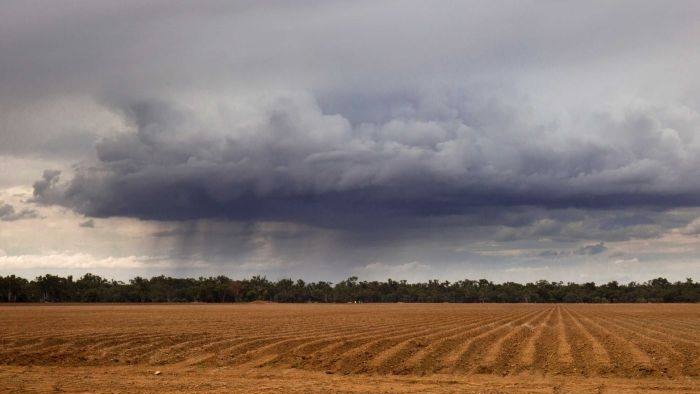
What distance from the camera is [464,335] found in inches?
1444

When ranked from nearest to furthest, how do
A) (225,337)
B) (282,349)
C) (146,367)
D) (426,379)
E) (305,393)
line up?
(305,393), (426,379), (146,367), (282,349), (225,337)

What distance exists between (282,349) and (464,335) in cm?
1234

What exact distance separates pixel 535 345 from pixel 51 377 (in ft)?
68.5

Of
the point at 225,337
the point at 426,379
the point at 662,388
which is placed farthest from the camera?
the point at 225,337

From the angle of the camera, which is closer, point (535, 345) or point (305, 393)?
point (305, 393)

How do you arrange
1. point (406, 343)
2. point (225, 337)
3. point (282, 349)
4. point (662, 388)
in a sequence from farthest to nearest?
1. point (225, 337)
2. point (406, 343)
3. point (282, 349)
4. point (662, 388)

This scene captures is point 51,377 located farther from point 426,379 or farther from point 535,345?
point 535,345

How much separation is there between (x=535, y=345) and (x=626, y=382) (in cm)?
987

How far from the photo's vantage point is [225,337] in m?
35.1

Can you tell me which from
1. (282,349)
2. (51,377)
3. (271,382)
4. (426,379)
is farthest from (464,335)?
(51,377)

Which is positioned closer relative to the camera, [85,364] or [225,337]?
[85,364]

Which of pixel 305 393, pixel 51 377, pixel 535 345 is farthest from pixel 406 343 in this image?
pixel 51 377

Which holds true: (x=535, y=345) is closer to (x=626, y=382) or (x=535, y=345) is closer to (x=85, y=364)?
(x=626, y=382)

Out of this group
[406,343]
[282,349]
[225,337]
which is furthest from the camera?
[225,337]
